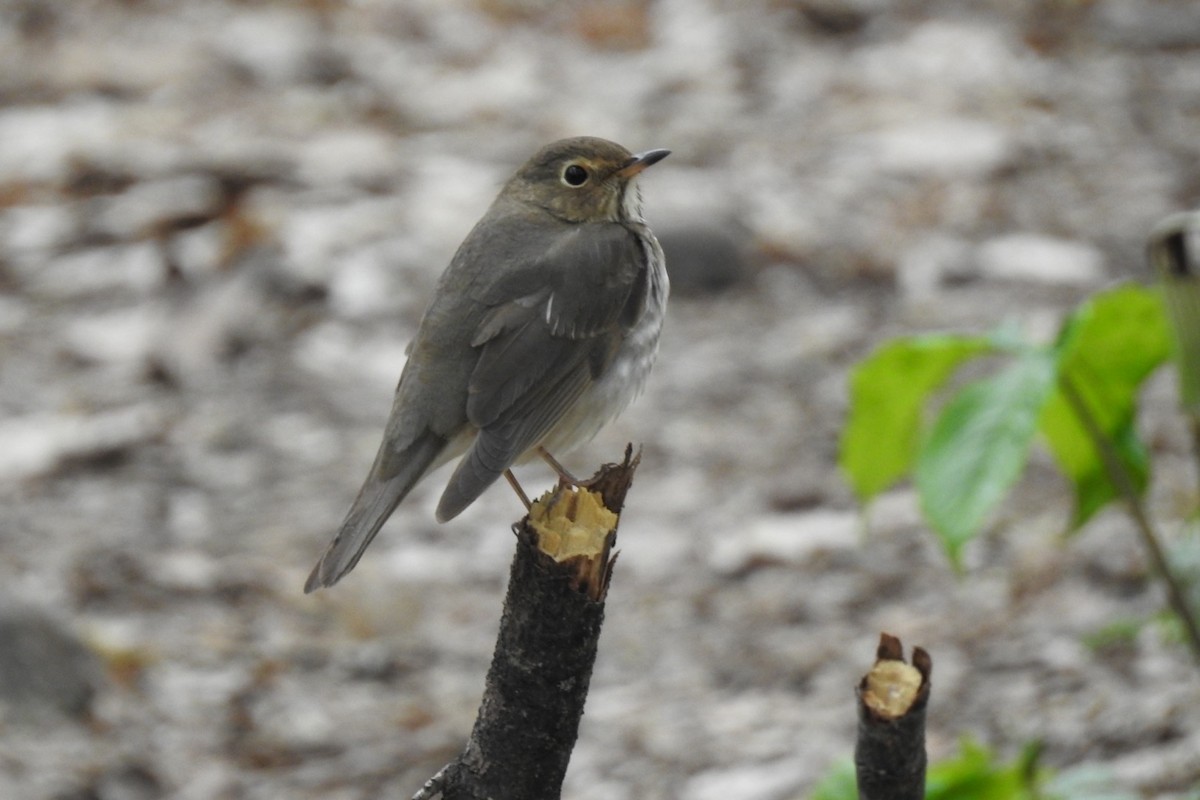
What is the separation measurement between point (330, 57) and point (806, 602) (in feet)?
16.7

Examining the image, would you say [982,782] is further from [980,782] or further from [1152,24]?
[1152,24]

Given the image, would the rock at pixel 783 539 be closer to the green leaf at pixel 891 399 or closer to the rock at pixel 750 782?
the rock at pixel 750 782

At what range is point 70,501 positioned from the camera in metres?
5.95

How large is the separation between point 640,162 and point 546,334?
0.53 meters

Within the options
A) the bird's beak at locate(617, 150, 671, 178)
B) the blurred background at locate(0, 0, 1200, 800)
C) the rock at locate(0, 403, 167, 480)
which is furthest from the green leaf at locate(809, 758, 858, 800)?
the rock at locate(0, 403, 167, 480)

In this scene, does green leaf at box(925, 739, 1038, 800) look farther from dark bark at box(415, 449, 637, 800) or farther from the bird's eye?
the bird's eye

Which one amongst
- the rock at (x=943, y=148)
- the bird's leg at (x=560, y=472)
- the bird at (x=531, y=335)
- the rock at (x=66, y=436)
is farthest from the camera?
the rock at (x=943, y=148)

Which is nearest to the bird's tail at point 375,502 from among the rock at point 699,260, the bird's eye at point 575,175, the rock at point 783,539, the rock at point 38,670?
the bird's eye at point 575,175

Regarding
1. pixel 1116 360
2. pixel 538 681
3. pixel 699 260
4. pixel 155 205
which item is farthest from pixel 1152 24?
pixel 538 681

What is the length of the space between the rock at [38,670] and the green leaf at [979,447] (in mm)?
2969

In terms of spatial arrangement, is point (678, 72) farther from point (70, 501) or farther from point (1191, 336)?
point (1191, 336)

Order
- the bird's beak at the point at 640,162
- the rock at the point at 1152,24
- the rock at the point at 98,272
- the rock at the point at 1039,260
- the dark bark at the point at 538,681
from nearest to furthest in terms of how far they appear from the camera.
Result: the dark bark at the point at 538,681
the bird's beak at the point at 640,162
the rock at the point at 1039,260
the rock at the point at 98,272
the rock at the point at 1152,24

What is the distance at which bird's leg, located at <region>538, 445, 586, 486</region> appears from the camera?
3.00 metres

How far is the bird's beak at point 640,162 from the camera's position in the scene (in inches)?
152
